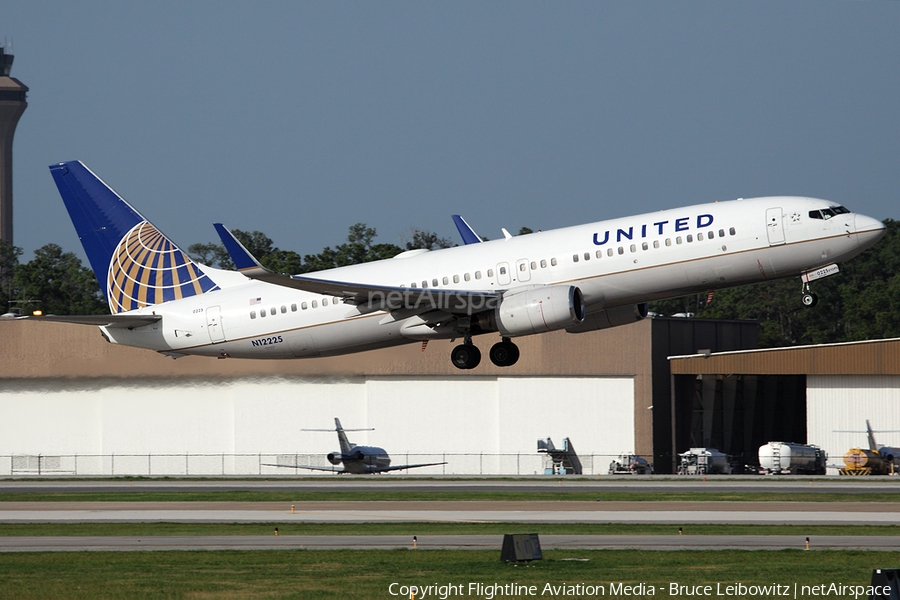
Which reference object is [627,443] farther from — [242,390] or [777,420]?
[242,390]

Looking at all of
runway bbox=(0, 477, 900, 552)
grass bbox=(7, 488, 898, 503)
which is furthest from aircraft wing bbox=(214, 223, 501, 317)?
grass bbox=(7, 488, 898, 503)

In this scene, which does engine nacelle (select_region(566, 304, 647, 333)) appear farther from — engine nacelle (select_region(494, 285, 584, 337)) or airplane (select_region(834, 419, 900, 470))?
airplane (select_region(834, 419, 900, 470))

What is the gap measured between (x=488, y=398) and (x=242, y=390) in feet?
55.1

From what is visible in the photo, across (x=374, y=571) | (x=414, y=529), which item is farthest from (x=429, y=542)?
(x=374, y=571)

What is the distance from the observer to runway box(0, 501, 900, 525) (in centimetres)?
3869

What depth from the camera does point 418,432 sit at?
2869 inches

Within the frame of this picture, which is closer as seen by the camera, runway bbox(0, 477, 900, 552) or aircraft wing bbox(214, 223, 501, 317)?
runway bbox(0, 477, 900, 552)

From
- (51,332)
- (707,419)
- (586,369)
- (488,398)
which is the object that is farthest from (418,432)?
(51,332)

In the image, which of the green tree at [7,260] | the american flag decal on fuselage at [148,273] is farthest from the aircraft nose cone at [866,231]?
the green tree at [7,260]

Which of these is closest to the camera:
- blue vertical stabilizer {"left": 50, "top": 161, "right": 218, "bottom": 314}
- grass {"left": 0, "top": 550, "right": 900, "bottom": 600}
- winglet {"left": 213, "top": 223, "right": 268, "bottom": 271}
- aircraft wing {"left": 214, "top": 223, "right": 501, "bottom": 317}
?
grass {"left": 0, "top": 550, "right": 900, "bottom": 600}

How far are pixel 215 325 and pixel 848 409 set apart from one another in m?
46.0

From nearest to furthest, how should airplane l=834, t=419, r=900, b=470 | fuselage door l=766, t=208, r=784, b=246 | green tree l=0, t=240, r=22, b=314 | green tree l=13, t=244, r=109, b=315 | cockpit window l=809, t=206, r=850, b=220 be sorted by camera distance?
1. fuselage door l=766, t=208, r=784, b=246
2. cockpit window l=809, t=206, r=850, b=220
3. airplane l=834, t=419, r=900, b=470
4. green tree l=13, t=244, r=109, b=315
5. green tree l=0, t=240, r=22, b=314

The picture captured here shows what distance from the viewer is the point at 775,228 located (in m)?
34.6

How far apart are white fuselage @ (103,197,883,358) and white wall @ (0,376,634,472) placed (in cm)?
2939
